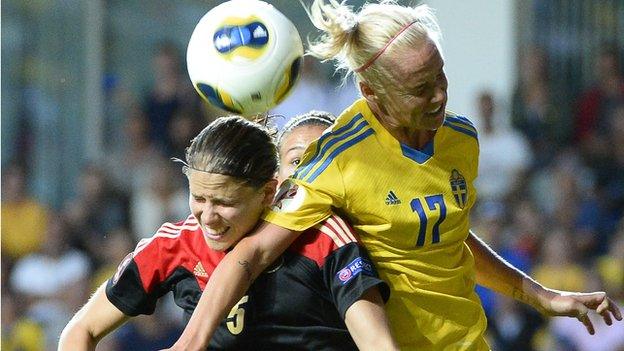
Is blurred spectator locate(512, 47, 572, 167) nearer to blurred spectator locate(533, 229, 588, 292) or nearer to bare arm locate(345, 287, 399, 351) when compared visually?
blurred spectator locate(533, 229, 588, 292)

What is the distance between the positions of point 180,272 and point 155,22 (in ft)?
17.0

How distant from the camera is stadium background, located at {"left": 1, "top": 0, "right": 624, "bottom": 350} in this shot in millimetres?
7109

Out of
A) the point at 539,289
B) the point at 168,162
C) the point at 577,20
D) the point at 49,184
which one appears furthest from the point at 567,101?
the point at 539,289

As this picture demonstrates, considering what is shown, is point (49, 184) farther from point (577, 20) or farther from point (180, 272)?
point (180, 272)

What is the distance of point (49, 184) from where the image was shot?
7.73m

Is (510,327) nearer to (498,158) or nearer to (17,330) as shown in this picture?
(498,158)

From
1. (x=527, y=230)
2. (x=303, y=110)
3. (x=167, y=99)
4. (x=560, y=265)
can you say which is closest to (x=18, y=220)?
(x=167, y=99)

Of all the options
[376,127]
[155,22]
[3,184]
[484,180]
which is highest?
[376,127]

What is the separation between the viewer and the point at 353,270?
288 cm

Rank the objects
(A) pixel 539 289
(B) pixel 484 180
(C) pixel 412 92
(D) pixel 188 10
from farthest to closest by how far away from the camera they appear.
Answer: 1. (D) pixel 188 10
2. (B) pixel 484 180
3. (A) pixel 539 289
4. (C) pixel 412 92

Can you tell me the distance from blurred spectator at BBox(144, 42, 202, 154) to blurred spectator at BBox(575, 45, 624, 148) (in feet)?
7.58

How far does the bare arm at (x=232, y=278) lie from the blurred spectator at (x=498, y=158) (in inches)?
177

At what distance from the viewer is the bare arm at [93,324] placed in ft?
9.89

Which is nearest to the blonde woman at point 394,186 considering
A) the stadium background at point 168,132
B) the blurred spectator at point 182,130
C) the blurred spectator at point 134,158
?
the stadium background at point 168,132
